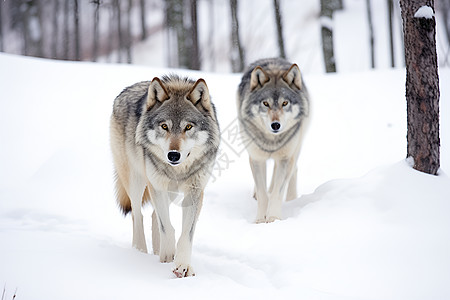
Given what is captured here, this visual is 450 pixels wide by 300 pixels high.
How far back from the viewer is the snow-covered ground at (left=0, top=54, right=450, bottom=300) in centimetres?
274

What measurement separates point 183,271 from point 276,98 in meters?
2.21

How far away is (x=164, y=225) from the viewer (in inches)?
133

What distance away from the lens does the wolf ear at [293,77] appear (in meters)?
4.66

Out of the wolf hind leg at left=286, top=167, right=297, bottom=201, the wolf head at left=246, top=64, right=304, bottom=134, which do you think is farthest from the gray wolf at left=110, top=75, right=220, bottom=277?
the wolf hind leg at left=286, top=167, right=297, bottom=201

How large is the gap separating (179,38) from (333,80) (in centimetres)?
533

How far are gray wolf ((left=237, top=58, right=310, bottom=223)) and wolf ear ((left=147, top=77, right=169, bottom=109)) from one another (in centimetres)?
143

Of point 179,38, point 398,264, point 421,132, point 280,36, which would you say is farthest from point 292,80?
point 179,38

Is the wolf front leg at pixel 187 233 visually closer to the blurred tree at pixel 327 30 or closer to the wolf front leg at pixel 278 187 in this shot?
the wolf front leg at pixel 278 187

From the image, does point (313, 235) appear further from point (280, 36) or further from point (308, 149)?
point (280, 36)

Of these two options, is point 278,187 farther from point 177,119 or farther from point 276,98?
point 177,119

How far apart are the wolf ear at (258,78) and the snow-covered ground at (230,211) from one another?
1.35 m

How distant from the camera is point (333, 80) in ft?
27.8

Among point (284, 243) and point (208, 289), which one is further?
point (284, 243)

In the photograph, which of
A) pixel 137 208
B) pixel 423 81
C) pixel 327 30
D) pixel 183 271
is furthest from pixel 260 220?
pixel 327 30
